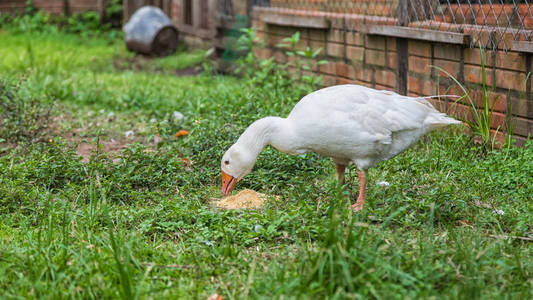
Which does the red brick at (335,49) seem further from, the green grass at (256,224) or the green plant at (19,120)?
the green plant at (19,120)

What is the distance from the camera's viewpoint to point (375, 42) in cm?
638

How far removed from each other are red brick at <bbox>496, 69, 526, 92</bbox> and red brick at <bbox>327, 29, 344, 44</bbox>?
91.6 inches

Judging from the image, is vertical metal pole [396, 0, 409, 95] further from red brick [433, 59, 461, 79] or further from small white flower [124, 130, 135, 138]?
small white flower [124, 130, 135, 138]

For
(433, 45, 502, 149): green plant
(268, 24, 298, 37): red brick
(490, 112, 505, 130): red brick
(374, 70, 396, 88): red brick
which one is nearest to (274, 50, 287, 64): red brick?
(268, 24, 298, 37): red brick

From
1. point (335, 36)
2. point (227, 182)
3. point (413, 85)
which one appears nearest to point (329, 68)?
point (335, 36)

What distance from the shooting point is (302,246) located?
10.3 feet

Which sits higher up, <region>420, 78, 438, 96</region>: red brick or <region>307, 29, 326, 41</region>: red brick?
<region>307, 29, 326, 41</region>: red brick

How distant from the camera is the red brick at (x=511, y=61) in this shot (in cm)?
477

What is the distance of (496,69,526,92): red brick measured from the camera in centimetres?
480

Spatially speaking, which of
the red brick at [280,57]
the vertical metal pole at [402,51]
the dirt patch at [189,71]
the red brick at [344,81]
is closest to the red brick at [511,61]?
the vertical metal pole at [402,51]

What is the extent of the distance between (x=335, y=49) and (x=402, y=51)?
1.26 m

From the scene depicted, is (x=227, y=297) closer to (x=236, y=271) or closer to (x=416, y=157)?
(x=236, y=271)

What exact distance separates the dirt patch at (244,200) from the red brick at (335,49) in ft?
10.3

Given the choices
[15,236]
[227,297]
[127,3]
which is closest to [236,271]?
[227,297]
